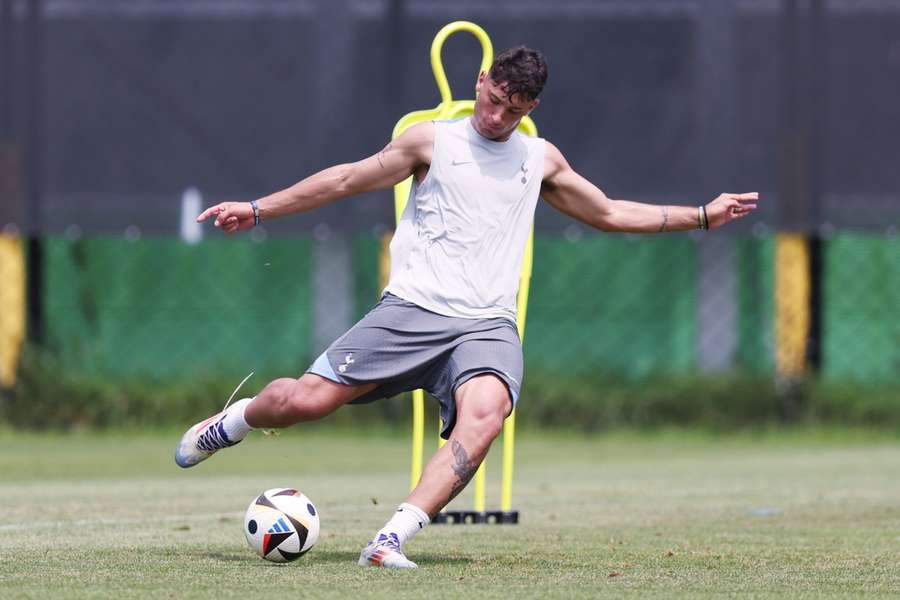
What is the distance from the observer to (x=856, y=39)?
16.0 metres

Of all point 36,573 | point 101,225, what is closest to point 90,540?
point 36,573

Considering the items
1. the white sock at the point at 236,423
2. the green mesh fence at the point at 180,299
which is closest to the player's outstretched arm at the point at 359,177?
the white sock at the point at 236,423

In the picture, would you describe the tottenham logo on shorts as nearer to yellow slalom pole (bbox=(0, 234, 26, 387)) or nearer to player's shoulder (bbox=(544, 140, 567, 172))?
player's shoulder (bbox=(544, 140, 567, 172))

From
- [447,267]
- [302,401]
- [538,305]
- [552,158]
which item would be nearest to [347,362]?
[302,401]

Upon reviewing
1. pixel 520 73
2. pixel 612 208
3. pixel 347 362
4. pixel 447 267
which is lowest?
pixel 347 362

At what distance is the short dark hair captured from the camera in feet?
21.7

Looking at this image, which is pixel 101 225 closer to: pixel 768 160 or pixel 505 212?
pixel 768 160

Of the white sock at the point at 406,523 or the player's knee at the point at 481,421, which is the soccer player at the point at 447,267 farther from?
the white sock at the point at 406,523

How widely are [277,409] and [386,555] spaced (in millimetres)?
854

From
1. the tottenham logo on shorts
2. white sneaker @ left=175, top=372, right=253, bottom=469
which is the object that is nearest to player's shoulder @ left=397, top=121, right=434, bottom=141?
the tottenham logo on shorts

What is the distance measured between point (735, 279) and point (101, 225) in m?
5.58

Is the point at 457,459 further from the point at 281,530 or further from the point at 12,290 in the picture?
the point at 12,290

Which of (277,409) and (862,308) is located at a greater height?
(862,308)

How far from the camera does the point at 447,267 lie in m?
6.84
